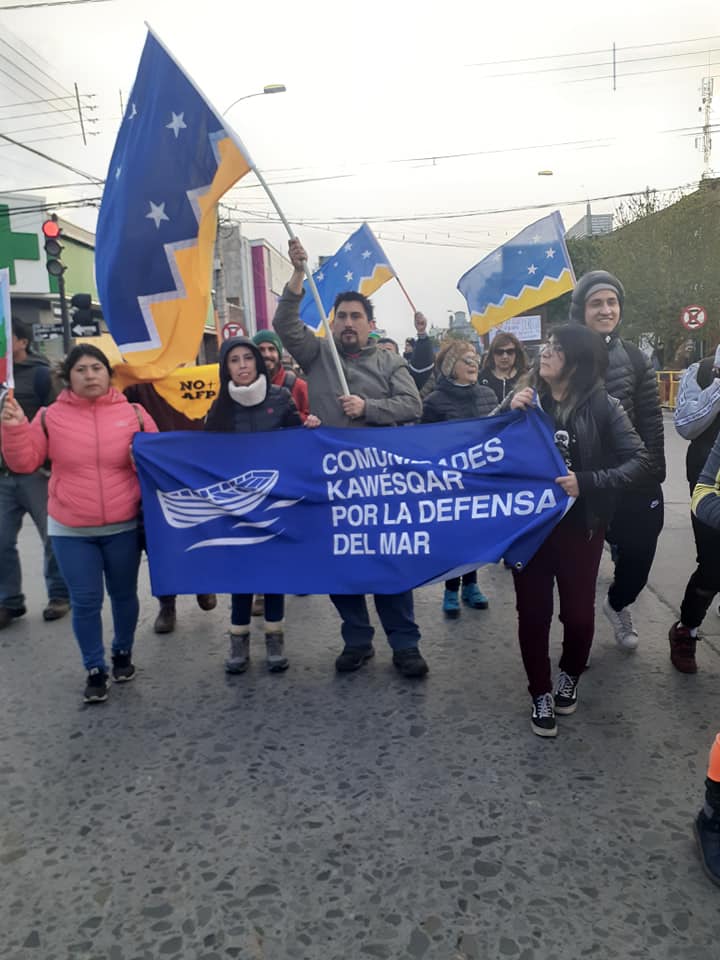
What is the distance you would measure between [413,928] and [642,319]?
33381 millimetres

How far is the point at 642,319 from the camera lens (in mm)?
32344

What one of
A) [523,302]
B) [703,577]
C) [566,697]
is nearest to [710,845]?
[566,697]

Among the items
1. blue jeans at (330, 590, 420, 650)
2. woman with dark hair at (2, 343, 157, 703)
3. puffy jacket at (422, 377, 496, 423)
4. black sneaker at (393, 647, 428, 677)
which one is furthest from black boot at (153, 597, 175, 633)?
puffy jacket at (422, 377, 496, 423)

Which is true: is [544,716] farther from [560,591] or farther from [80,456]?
[80,456]

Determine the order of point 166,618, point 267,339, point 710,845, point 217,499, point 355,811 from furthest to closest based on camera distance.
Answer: point 267,339 < point 166,618 < point 217,499 < point 355,811 < point 710,845

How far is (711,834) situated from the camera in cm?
246

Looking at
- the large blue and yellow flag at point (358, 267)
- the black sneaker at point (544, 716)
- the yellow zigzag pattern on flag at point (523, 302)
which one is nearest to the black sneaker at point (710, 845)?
the black sneaker at point (544, 716)

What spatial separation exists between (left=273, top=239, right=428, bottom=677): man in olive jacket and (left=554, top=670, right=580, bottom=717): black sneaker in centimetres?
76

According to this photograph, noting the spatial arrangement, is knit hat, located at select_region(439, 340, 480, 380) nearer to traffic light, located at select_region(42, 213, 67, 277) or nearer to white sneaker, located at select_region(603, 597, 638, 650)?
white sneaker, located at select_region(603, 597, 638, 650)

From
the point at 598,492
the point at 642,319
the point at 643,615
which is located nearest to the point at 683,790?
the point at 598,492

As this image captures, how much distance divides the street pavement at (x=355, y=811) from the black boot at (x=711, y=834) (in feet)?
0.19

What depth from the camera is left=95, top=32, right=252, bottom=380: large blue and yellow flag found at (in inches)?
155

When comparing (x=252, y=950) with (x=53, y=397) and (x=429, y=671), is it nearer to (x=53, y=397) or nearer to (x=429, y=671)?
(x=429, y=671)

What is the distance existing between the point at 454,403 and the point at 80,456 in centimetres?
242
